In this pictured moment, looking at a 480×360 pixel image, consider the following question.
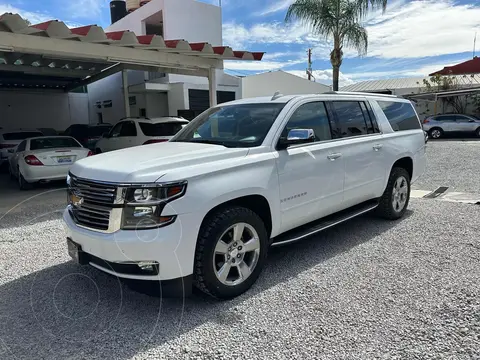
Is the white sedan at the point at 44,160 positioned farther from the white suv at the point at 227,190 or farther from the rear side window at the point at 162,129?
the white suv at the point at 227,190

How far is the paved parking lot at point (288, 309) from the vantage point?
2654 millimetres

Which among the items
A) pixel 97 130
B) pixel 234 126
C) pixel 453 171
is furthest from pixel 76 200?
pixel 97 130

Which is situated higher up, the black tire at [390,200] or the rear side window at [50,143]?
the rear side window at [50,143]

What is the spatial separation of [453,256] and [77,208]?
13.7 feet

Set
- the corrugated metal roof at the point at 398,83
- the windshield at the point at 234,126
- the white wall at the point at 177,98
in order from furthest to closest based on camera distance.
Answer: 1. the corrugated metal roof at the point at 398,83
2. the white wall at the point at 177,98
3. the windshield at the point at 234,126

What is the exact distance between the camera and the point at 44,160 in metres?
8.78

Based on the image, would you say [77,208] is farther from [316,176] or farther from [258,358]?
[316,176]

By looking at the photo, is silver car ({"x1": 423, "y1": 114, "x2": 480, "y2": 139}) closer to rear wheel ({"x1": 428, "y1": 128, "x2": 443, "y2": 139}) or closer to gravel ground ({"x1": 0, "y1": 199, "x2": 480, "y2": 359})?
rear wheel ({"x1": 428, "y1": 128, "x2": 443, "y2": 139})

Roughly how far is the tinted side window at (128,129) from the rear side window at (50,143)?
1.41 meters

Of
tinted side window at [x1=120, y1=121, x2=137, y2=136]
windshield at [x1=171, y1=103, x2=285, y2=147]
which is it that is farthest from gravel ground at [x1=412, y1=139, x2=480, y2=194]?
tinted side window at [x1=120, y1=121, x2=137, y2=136]

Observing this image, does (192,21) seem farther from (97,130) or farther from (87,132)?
(87,132)

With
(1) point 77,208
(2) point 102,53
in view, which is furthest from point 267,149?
(2) point 102,53

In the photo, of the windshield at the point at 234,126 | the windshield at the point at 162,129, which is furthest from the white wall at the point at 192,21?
the windshield at the point at 234,126

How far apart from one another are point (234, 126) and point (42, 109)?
2470 cm
